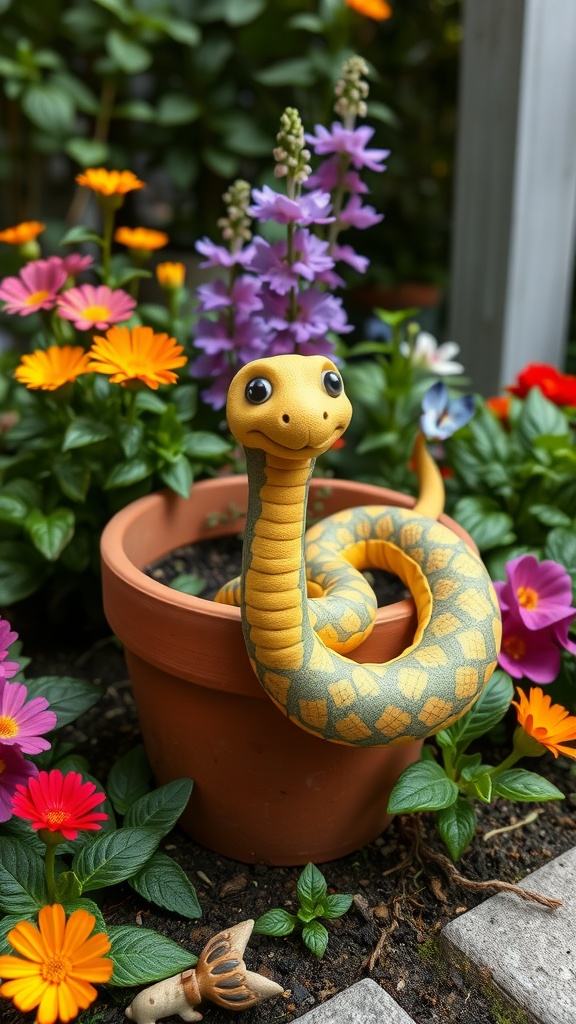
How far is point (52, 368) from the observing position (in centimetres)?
116

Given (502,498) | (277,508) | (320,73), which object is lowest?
(502,498)

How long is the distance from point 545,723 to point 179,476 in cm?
56

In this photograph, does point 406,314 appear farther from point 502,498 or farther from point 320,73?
point 320,73

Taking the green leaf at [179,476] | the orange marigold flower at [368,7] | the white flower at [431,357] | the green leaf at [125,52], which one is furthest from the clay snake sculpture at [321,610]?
the green leaf at [125,52]

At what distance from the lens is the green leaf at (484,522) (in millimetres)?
1280

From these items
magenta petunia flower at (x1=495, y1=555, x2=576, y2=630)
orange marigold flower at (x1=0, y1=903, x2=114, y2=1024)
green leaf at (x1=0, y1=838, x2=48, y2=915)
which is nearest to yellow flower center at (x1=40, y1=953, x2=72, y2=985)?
orange marigold flower at (x1=0, y1=903, x2=114, y2=1024)

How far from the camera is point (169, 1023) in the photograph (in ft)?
2.73

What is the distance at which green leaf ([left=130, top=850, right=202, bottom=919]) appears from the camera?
2.98 ft

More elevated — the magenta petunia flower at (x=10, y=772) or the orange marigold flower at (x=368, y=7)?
the orange marigold flower at (x=368, y=7)

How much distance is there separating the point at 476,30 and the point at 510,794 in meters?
1.67

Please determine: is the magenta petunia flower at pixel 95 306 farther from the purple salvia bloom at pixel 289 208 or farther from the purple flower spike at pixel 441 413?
the purple flower spike at pixel 441 413

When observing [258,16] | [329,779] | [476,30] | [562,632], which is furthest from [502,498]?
[258,16]

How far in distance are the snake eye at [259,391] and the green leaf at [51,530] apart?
0.48 meters

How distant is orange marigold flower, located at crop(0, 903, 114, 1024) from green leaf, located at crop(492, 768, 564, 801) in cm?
45
